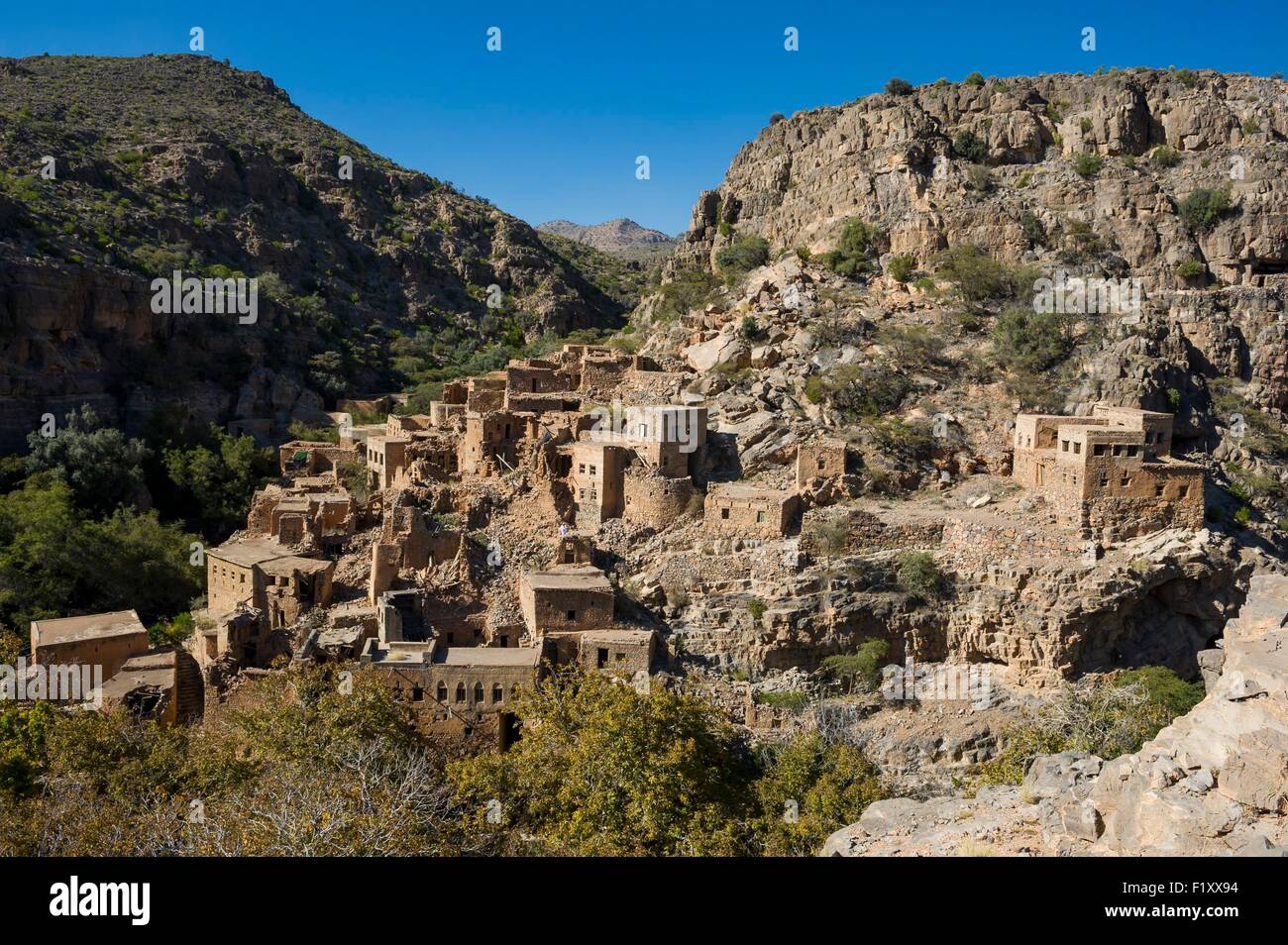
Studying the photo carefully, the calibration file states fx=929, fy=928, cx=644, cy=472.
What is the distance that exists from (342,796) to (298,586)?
9.06 m

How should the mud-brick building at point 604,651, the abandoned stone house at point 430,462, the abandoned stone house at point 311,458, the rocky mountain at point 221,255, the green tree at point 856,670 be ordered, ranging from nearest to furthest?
1. the mud-brick building at point 604,651
2. the green tree at point 856,670
3. the abandoned stone house at point 430,462
4. the abandoned stone house at point 311,458
5. the rocky mountain at point 221,255

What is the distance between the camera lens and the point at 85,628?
72.7 feet

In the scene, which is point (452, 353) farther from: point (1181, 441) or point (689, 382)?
point (1181, 441)

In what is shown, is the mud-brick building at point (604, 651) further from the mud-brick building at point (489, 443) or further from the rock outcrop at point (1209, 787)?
the rock outcrop at point (1209, 787)

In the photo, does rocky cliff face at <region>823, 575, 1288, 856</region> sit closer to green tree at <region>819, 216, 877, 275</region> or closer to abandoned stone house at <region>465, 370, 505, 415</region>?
abandoned stone house at <region>465, 370, 505, 415</region>

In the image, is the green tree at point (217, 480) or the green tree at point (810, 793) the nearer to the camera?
the green tree at point (810, 793)

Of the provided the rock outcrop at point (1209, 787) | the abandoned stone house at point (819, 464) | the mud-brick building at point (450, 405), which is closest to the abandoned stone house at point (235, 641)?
the mud-brick building at point (450, 405)

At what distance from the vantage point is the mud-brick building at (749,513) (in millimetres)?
23828

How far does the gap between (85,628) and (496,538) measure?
9.91 metres

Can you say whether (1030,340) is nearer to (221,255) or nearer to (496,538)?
(496,538)

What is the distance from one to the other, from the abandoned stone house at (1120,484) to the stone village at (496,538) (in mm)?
49

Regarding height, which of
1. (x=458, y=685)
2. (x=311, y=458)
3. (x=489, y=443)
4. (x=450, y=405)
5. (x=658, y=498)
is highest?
(x=450, y=405)

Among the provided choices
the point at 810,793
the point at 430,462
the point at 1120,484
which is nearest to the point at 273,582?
the point at 430,462

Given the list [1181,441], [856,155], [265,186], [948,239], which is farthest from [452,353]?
[1181,441]
